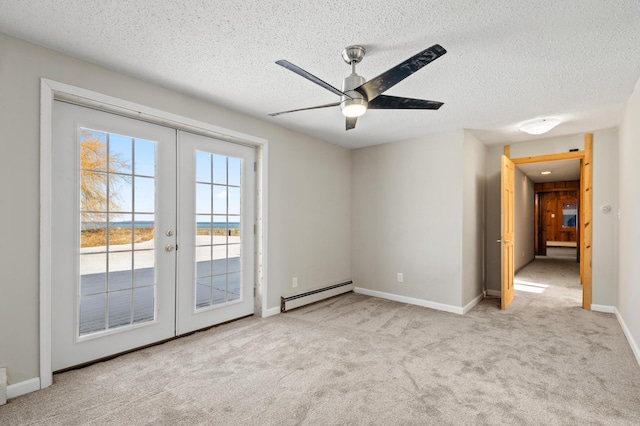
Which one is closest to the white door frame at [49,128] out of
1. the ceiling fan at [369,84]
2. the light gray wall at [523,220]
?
the ceiling fan at [369,84]

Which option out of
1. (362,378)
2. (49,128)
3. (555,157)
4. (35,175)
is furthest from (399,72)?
(555,157)

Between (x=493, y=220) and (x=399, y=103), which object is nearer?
(x=399, y=103)

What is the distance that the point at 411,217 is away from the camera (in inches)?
177

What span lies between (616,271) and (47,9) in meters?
6.07

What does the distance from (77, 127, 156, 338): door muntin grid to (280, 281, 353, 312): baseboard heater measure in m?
1.57

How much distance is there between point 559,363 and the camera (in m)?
2.55

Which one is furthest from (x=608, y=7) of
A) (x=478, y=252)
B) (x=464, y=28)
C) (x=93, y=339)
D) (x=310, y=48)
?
(x=93, y=339)

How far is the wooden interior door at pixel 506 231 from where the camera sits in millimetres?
4113

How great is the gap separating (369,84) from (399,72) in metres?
0.20

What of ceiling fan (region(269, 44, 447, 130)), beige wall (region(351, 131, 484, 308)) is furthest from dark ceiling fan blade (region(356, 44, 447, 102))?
beige wall (region(351, 131, 484, 308))

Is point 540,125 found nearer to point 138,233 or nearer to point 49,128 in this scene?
point 138,233

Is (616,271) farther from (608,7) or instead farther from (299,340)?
(299,340)

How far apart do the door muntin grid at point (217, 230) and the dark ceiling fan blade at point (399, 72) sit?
203 cm

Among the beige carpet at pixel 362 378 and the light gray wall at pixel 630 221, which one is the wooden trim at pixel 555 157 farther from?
the beige carpet at pixel 362 378
